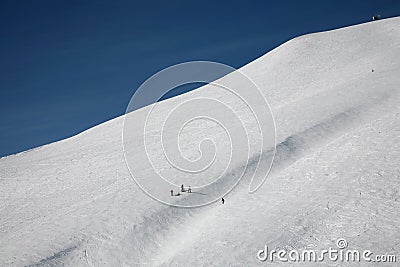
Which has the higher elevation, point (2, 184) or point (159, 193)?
point (2, 184)

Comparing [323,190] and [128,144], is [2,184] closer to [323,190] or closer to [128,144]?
[128,144]

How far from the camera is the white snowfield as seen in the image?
1454cm

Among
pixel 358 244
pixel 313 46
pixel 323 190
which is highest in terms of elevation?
pixel 313 46

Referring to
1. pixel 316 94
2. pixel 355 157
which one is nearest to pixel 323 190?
pixel 355 157

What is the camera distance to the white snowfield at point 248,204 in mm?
14539

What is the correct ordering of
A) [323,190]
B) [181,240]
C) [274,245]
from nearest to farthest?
[274,245], [181,240], [323,190]

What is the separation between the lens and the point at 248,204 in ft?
61.0

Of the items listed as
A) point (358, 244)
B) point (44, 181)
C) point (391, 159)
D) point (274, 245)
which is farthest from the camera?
point (44, 181)

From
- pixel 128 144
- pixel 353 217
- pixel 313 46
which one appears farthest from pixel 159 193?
pixel 313 46

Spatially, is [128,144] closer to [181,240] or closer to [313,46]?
[181,240]

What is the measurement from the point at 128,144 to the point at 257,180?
17985 millimetres

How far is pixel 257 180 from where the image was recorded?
70.7ft

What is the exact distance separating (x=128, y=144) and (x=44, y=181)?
911cm

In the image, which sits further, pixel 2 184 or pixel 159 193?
pixel 2 184
